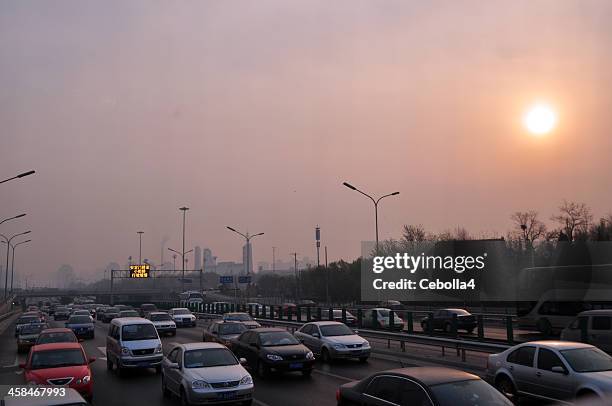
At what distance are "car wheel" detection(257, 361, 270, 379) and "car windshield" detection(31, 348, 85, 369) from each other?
17.6ft

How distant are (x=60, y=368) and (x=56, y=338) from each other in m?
5.70

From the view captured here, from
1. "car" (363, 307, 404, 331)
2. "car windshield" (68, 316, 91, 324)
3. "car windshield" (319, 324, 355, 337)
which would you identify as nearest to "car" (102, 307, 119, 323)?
"car windshield" (68, 316, 91, 324)

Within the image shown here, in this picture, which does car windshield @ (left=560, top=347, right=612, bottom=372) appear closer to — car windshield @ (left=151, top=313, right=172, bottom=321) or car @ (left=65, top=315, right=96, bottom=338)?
car windshield @ (left=151, top=313, right=172, bottom=321)

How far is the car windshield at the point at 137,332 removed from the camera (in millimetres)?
19598

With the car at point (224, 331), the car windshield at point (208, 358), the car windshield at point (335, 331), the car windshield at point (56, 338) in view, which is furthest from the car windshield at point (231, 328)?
the car windshield at point (208, 358)

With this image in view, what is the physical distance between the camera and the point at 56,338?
1956 cm

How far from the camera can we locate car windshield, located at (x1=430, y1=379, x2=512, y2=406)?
761 cm

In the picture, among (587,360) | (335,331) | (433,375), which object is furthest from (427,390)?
(335,331)

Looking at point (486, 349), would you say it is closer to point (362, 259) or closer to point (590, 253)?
point (590, 253)

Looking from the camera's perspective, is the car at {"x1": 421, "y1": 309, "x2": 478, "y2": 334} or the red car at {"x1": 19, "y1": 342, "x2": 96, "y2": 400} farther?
the car at {"x1": 421, "y1": 309, "x2": 478, "y2": 334}

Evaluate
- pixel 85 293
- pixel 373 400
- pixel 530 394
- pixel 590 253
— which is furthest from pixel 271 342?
pixel 85 293

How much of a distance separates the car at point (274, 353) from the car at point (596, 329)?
9.09 meters

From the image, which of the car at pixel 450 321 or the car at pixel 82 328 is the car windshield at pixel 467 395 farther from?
the car at pixel 82 328

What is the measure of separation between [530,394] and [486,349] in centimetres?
650
